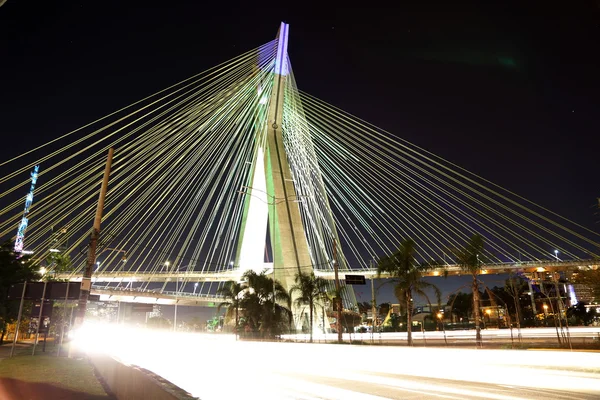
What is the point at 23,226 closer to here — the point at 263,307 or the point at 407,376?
the point at 263,307

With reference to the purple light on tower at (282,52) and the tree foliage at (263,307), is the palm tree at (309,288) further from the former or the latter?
the purple light on tower at (282,52)

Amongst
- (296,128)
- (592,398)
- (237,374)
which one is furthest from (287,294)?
(592,398)

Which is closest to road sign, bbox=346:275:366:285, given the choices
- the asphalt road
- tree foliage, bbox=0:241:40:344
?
the asphalt road

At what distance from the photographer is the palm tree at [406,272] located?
26594mm

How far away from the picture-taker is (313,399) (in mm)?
8133

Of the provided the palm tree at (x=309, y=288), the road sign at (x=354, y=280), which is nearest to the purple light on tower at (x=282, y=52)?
the palm tree at (x=309, y=288)

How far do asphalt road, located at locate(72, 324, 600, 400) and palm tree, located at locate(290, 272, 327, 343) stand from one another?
63.6 feet

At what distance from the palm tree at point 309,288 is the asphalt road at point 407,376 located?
19.4 meters

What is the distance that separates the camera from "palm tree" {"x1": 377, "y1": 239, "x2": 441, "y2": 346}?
26.6m

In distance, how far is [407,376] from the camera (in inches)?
452

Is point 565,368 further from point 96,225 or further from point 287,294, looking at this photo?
point 287,294

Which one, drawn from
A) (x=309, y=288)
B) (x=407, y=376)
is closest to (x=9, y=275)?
(x=309, y=288)

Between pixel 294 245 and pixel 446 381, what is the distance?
90.1 feet

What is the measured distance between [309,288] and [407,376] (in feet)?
76.8
